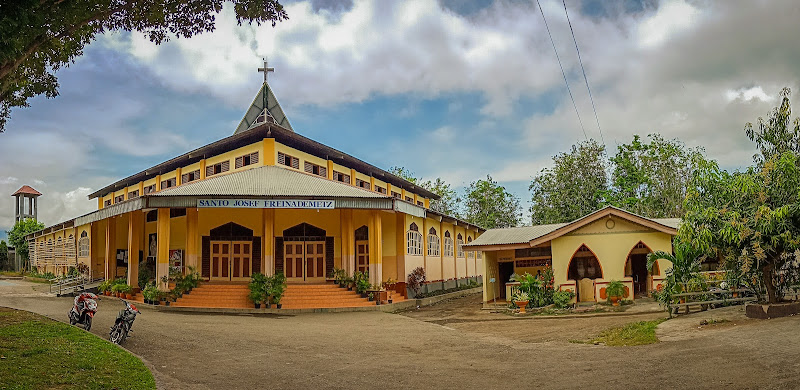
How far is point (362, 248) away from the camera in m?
26.6

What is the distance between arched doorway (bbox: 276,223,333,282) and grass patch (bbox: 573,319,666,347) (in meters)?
13.7

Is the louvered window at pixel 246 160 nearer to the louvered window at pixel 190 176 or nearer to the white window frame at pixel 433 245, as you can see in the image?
the louvered window at pixel 190 176

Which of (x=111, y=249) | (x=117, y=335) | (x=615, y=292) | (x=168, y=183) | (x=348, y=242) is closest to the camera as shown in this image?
(x=117, y=335)

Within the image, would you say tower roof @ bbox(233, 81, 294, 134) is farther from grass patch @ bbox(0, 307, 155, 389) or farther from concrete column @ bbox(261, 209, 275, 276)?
grass patch @ bbox(0, 307, 155, 389)

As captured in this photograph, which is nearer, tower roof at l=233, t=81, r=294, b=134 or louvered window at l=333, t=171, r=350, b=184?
louvered window at l=333, t=171, r=350, b=184

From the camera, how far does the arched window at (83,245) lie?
3497 centimetres

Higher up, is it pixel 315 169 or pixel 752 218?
pixel 315 169

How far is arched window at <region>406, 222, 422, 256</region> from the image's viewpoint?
90.6 ft

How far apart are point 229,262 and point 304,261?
309 cm

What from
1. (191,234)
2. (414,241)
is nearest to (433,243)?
(414,241)

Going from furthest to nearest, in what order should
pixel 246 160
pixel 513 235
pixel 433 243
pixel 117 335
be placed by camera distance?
pixel 433 243
pixel 246 160
pixel 513 235
pixel 117 335

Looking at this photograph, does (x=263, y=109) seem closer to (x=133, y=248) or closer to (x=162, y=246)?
(x=133, y=248)

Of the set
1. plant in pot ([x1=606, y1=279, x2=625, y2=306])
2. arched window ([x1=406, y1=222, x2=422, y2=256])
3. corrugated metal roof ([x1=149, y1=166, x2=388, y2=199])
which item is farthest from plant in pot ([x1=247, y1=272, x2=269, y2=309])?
plant in pot ([x1=606, y1=279, x2=625, y2=306])

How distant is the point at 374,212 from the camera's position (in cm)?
2378
